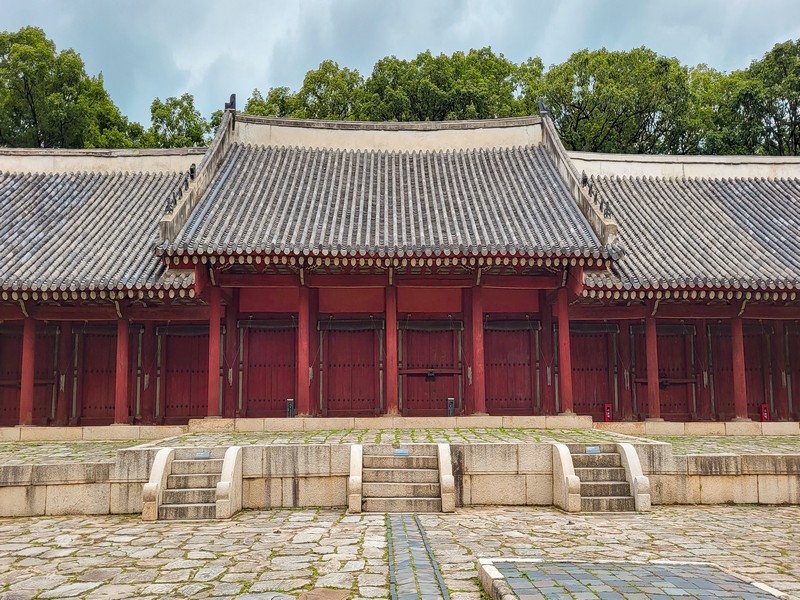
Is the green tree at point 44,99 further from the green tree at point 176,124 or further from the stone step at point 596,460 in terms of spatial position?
the stone step at point 596,460

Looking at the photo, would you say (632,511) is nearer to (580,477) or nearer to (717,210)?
(580,477)


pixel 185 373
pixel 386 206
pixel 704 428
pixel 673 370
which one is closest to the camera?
pixel 704 428

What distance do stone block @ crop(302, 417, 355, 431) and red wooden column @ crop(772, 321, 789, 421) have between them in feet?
38.4

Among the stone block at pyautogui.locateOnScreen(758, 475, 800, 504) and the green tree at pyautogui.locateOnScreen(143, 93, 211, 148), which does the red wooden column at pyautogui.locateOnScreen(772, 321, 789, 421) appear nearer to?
the stone block at pyautogui.locateOnScreen(758, 475, 800, 504)

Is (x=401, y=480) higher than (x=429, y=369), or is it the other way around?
(x=429, y=369)

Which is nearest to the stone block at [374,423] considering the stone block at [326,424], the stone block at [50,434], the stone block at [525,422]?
the stone block at [326,424]

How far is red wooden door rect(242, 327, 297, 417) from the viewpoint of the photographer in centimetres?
1734

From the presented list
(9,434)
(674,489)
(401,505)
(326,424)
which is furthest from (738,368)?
(9,434)

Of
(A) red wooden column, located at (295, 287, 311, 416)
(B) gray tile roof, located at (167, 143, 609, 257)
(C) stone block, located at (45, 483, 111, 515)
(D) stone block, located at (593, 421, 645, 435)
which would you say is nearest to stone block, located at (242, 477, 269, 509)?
(C) stone block, located at (45, 483, 111, 515)

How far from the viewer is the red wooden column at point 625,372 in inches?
703

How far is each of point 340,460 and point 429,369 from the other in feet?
22.9

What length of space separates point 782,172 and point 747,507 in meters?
14.7

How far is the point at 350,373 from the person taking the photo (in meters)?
17.5

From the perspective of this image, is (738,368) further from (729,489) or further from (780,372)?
(729,489)
